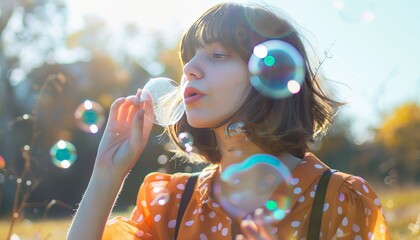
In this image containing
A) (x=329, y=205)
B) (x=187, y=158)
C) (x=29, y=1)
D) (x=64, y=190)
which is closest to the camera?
(x=329, y=205)

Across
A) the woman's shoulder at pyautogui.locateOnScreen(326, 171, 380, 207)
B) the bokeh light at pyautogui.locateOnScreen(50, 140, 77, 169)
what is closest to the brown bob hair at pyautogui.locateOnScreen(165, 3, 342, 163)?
the woman's shoulder at pyautogui.locateOnScreen(326, 171, 380, 207)

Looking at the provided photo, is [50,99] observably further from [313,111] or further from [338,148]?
[313,111]

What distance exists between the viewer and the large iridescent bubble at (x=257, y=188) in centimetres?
224

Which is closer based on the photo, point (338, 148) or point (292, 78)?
point (292, 78)

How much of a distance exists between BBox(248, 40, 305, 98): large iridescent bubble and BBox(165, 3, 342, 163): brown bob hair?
2 centimetres

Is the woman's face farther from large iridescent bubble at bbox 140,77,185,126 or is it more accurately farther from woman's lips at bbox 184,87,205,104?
large iridescent bubble at bbox 140,77,185,126

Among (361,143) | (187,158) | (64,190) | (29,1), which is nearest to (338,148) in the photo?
(64,190)

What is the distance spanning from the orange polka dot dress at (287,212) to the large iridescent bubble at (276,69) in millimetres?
266

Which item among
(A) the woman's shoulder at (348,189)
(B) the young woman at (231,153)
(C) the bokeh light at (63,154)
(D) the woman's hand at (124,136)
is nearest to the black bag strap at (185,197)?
(B) the young woman at (231,153)

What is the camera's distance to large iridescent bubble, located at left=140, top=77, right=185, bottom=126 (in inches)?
97.1

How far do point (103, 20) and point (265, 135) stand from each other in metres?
27.3

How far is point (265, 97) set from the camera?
2.31 m

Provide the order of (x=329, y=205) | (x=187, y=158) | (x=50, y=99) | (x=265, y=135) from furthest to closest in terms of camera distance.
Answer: (x=50, y=99), (x=187, y=158), (x=265, y=135), (x=329, y=205)

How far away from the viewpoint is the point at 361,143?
205 inches
